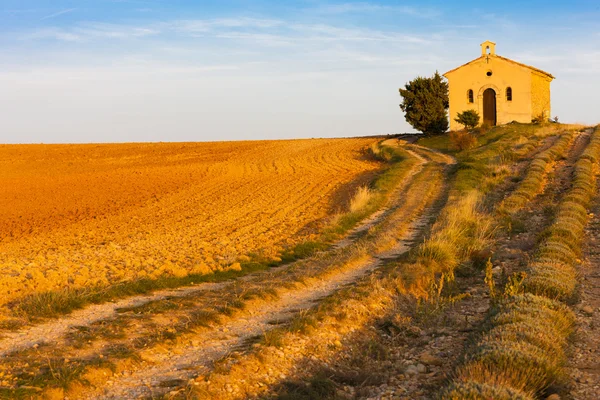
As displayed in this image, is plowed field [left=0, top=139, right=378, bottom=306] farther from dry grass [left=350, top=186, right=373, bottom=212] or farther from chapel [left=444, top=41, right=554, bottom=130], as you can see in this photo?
chapel [left=444, top=41, right=554, bottom=130]

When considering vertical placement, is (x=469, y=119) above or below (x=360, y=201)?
above

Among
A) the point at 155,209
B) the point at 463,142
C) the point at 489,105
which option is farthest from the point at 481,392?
the point at 489,105

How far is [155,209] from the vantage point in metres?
25.0

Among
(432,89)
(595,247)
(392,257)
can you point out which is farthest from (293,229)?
(432,89)

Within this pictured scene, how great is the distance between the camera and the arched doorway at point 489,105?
50.2m

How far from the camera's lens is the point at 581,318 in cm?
905

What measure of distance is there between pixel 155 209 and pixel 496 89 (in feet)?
109

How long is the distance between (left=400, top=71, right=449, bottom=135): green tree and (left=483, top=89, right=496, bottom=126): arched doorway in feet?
9.87

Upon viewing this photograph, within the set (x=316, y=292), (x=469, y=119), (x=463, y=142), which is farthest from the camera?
(x=469, y=119)

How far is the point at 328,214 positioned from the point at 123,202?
10.1m

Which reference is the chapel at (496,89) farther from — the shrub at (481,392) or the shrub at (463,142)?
the shrub at (481,392)

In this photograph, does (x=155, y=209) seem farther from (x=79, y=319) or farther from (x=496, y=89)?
(x=496, y=89)

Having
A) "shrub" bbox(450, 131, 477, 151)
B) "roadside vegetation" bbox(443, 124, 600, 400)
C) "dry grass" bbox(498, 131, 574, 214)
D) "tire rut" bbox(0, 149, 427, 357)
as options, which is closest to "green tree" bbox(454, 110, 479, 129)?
"shrub" bbox(450, 131, 477, 151)

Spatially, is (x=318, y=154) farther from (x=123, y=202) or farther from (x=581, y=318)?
(x=581, y=318)
